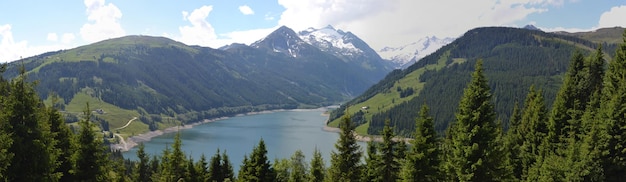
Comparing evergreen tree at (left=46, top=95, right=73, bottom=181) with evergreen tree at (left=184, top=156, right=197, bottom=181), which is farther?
evergreen tree at (left=184, top=156, right=197, bottom=181)

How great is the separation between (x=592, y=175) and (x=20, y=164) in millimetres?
38975

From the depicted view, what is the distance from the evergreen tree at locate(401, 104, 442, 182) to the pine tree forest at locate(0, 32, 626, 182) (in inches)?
2.6

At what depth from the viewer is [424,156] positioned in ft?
92.3

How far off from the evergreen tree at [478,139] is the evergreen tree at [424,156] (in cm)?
218

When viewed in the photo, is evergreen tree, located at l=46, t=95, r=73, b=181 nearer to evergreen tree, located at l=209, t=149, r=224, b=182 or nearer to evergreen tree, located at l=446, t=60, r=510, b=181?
evergreen tree, located at l=446, t=60, r=510, b=181

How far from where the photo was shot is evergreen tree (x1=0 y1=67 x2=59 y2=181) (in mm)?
22703

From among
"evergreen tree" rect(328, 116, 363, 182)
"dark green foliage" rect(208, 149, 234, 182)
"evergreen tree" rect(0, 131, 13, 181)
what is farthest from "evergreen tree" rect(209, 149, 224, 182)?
"evergreen tree" rect(0, 131, 13, 181)

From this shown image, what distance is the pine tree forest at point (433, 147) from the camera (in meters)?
23.5

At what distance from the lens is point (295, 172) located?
132 ft

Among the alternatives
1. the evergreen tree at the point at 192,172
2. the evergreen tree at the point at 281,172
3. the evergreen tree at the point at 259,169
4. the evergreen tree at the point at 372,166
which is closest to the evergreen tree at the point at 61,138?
the evergreen tree at the point at 259,169

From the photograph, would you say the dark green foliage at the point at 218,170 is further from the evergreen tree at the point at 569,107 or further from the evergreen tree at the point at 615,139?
the evergreen tree at the point at 615,139

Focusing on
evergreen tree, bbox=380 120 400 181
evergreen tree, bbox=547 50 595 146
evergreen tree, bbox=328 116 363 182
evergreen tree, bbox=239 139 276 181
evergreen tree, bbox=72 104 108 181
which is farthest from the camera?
evergreen tree, bbox=547 50 595 146

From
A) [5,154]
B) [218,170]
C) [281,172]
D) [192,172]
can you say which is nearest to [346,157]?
[5,154]

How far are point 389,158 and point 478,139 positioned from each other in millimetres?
7638
